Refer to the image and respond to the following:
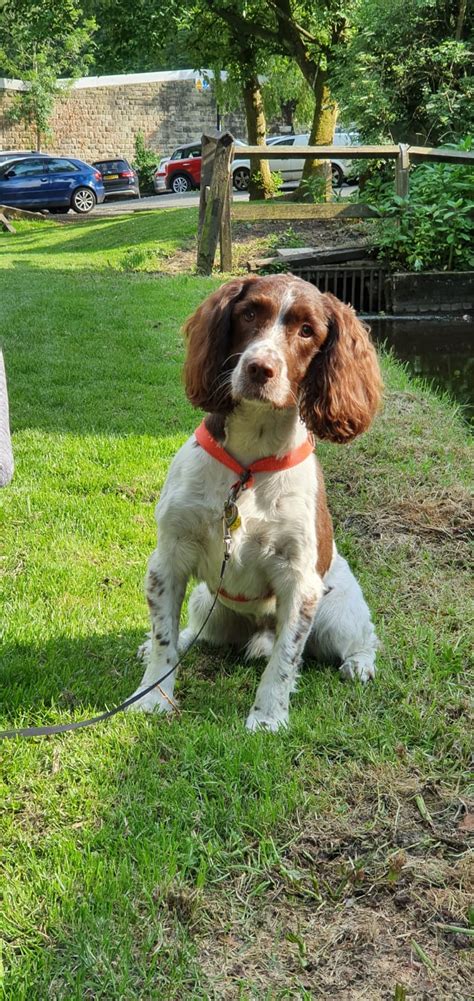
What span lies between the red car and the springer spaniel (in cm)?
3112

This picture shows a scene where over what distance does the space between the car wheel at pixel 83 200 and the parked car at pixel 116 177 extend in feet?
16.3

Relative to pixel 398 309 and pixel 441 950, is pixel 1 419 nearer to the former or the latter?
pixel 441 950

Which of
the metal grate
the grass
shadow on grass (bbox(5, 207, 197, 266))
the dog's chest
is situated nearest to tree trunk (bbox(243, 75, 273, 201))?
shadow on grass (bbox(5, 207, 197, 266))

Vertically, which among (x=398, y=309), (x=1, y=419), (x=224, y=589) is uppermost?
(x=1, y=419)

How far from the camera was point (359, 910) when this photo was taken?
2.08m

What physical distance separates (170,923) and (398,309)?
9.98m

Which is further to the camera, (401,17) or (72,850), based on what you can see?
(401,17)

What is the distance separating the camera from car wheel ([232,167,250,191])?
28.3 meters

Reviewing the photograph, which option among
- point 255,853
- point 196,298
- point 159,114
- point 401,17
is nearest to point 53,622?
point 255,853

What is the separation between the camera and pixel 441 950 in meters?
1.99

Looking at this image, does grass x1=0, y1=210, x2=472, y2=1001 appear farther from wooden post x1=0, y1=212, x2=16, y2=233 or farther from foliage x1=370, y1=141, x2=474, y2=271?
wooden post x1=0, y1=212, x2=16, y2=233

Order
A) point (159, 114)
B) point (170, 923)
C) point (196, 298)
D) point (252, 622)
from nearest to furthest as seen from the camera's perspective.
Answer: point (170, 923) < point (252, 622) < point (196, 298) < point (159, 114)

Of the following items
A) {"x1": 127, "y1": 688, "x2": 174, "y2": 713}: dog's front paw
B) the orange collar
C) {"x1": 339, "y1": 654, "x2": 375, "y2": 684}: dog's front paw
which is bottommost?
{"x1": 339, "y1": 654, "x2": 375, "y2": 684}: dog's front paw

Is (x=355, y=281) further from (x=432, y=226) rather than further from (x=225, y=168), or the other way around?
(x=225, y=168)
